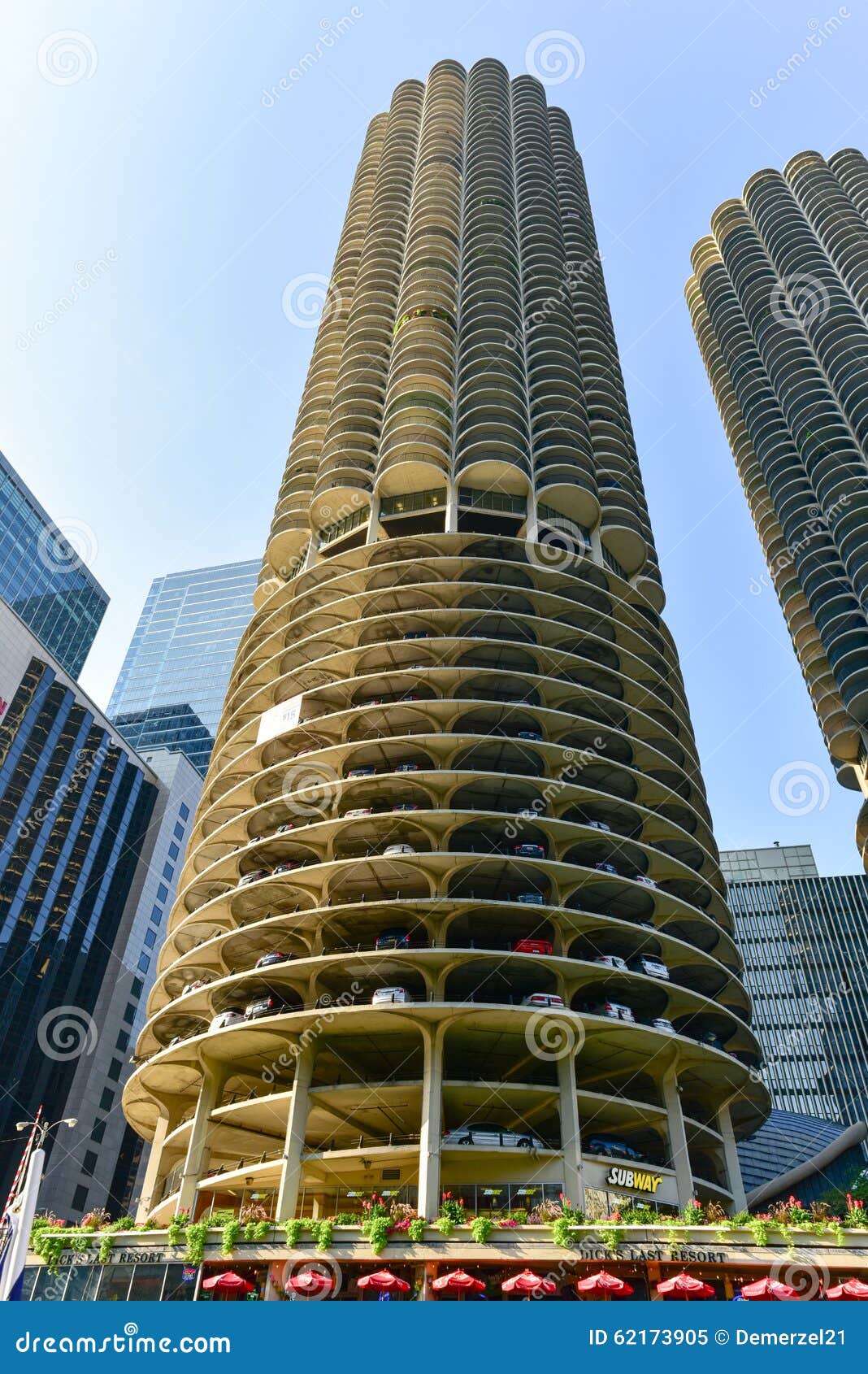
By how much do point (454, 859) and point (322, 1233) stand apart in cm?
1582

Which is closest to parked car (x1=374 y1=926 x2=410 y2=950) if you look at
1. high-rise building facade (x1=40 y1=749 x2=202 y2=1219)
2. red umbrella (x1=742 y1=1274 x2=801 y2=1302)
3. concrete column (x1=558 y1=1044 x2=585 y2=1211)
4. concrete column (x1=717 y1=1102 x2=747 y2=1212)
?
concrete column (x1=558 y1=1044 x2=585 y2=1211)

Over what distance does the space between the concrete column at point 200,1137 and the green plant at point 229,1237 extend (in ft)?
24.0

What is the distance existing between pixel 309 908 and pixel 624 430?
49.8 meters

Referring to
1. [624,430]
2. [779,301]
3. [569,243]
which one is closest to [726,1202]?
[624,430]

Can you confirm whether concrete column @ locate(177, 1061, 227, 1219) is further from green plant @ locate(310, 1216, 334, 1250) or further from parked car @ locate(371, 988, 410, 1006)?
parked car @ locate(371, 988, 410, 1006)

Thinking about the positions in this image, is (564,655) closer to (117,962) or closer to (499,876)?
(499,876)

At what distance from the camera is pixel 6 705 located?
3487 inches

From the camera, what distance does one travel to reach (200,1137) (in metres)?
43.8

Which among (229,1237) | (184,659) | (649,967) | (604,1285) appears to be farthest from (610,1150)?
(184,659)

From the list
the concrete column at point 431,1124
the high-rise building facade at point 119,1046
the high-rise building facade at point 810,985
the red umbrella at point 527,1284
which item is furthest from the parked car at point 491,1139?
the high-rise building facade at point 810,985

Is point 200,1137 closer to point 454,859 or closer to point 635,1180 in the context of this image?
point 454,859

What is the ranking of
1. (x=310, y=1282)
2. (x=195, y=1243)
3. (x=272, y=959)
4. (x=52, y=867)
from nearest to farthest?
(x=310, y=1282)
(x=195, y=1243)
(x=272, y=959)
(x=52, y=867)

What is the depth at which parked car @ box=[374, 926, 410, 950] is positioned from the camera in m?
42.7

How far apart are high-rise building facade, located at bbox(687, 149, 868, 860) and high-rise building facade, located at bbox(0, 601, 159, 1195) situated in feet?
231
